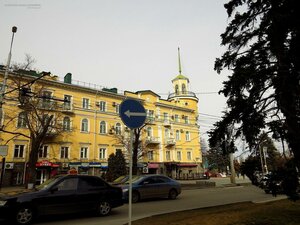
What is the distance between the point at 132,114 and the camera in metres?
5.77

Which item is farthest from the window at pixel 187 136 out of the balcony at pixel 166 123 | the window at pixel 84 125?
the window at pixel 84 125

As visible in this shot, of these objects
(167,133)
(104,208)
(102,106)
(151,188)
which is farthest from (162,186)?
(167,133)

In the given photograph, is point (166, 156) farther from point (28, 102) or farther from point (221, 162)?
point (221, 162)

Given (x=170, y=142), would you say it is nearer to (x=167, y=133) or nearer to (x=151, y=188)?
(x=167, y=133)

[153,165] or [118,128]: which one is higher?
[118,128]

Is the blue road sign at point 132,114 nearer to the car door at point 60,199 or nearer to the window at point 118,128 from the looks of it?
the car door at point 60,199

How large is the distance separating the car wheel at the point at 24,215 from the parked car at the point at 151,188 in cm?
592

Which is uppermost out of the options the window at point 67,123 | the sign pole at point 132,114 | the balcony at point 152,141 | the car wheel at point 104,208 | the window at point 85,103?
the window at point 85,103

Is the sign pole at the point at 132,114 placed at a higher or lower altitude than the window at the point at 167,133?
lower

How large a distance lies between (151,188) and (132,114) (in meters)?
10.4

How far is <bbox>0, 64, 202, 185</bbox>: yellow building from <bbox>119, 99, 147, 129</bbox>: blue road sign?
1929cm

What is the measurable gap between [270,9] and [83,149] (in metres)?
34.0

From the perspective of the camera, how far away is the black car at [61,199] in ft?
26.4

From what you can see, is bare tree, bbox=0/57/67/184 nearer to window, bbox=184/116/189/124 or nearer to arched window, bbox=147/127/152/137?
arched window, bbox=147/127/152/137
